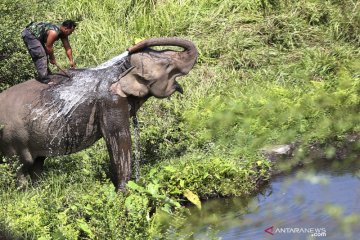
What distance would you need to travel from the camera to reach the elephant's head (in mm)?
8703

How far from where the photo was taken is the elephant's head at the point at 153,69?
870 centimetres

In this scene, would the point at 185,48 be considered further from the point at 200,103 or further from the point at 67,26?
the point at 200,103

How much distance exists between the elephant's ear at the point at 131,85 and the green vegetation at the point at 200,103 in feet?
2.75

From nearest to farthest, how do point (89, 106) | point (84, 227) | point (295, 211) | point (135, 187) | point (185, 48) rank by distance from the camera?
point (84, 227) → point (135, 187) → point (295, 211) → point (89, 106) → point (185, 48)

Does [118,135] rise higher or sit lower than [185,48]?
lower

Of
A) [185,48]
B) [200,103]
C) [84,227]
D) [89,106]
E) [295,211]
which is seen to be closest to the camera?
[84,227]

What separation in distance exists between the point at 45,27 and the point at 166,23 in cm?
507

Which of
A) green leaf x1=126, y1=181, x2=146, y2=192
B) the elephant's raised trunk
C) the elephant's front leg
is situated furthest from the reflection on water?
the elephant's raised trunk

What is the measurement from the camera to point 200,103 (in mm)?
11625

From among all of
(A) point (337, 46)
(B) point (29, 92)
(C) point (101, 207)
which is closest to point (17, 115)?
(B) point (29, 92)

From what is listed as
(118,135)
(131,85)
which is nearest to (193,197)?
(118,135)

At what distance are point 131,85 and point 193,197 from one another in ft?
4.18

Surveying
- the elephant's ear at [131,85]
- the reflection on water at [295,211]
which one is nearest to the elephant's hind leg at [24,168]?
the elephant's ear at [131,85]

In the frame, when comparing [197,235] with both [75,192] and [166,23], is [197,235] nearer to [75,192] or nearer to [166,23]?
[75,192]
